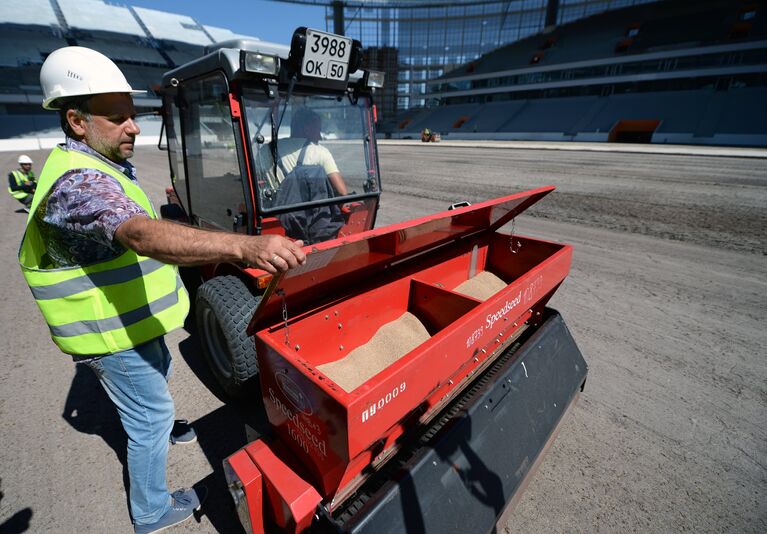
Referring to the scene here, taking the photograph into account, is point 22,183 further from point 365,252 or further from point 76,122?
point 365,252

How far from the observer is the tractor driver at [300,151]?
2.67 metres

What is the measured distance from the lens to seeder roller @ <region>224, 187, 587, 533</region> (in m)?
1.43

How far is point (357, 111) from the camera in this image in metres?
3.21

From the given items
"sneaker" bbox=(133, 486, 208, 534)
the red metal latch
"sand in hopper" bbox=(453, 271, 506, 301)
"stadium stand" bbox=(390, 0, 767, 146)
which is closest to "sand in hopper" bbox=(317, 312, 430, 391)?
"sand in hopper" bbox=(453, 271, 506, 301)

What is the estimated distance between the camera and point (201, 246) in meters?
1.21

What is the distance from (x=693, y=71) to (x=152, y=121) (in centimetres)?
4808

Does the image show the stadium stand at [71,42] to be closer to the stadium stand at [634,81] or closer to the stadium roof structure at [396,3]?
the stadium roof structure at [396,3]

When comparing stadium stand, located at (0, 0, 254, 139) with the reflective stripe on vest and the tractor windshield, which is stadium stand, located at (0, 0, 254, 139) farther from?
the tractor windshield

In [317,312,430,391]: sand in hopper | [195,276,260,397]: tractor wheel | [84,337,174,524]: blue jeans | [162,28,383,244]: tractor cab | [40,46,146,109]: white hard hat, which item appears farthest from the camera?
[162,28,383,244]: tractor cab

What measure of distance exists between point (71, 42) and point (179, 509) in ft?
168

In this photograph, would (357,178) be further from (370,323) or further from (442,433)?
(442,433)

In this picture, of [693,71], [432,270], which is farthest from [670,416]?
[693,71]

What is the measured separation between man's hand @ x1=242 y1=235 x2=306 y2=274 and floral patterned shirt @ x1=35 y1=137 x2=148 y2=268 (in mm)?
443

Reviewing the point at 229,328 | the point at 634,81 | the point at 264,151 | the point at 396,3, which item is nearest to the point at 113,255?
the point at 229,328
